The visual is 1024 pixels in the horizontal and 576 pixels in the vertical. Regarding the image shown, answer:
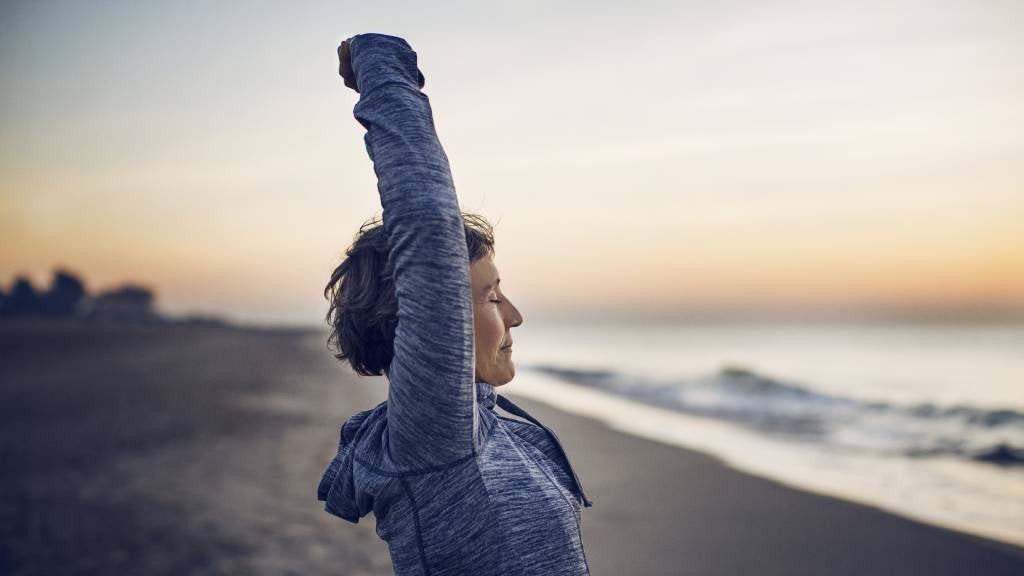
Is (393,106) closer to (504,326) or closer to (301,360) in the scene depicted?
(504,326)

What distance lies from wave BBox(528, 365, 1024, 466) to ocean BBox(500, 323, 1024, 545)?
3cm

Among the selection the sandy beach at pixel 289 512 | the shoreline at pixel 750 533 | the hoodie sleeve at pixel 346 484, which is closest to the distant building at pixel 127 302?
the sandy beach at pixel 289 512

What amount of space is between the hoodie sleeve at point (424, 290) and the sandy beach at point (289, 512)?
156 inches

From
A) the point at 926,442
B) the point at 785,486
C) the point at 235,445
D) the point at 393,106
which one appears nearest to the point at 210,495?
the point at 235,445

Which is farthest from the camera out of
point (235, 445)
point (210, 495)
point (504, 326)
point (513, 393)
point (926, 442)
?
point (513, 393)

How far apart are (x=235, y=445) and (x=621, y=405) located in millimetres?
8140

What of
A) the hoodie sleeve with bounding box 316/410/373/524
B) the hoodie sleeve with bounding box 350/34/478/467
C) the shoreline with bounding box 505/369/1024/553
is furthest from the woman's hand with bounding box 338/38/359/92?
the shoreline with bounding box 505/369/1024/553

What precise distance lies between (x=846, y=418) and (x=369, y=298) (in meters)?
12.6

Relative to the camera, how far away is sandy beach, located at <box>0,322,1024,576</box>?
4.79 m

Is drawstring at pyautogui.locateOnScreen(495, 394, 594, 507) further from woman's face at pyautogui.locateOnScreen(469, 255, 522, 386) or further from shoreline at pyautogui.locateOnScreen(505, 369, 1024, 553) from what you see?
shoreline at pyautogui.locateOnScreen(505, 369, 1024, 553)

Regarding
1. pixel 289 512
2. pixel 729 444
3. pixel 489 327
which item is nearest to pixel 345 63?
pixel 489 327

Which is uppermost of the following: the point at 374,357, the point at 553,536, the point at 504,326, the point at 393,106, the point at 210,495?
the point at 393,106

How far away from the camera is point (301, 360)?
25.0m

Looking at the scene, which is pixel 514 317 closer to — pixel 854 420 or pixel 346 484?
pixel 346 484
